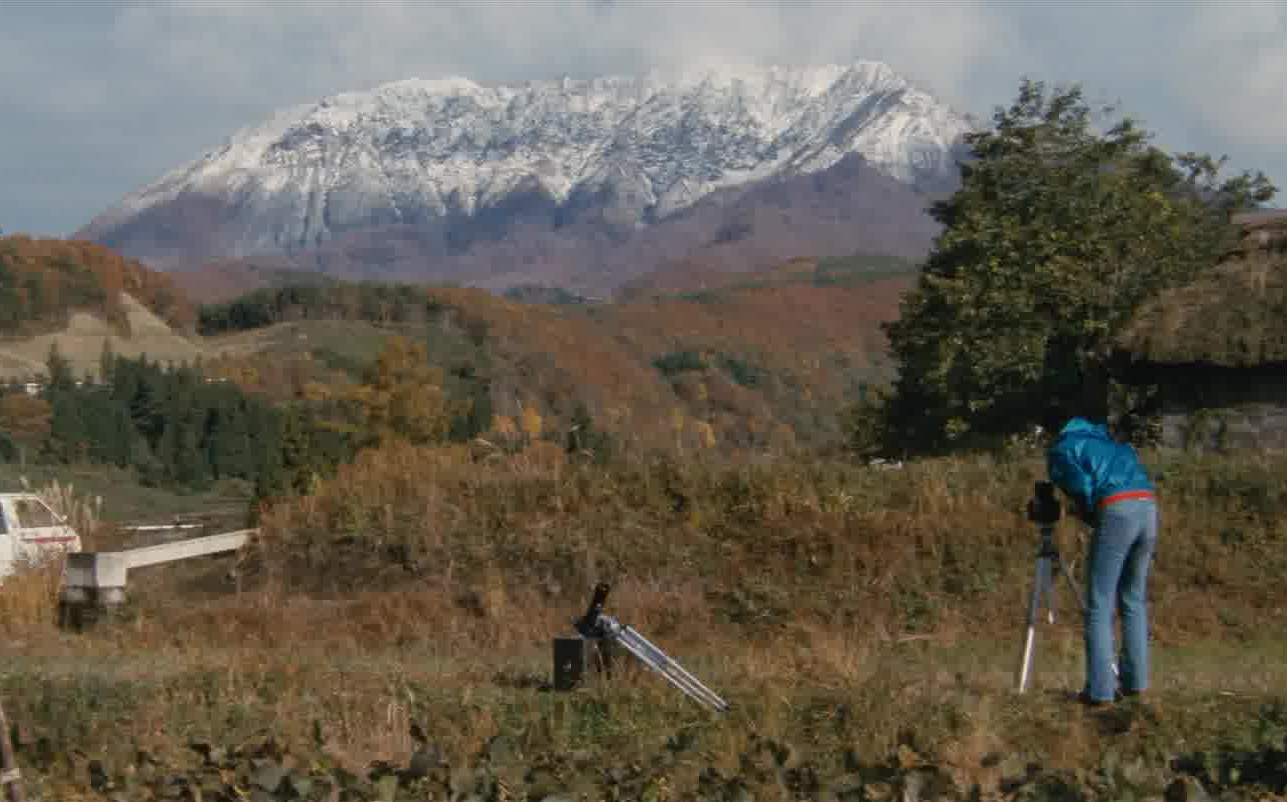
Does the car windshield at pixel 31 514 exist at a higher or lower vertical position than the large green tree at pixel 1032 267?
lower

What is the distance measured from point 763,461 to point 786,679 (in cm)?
700

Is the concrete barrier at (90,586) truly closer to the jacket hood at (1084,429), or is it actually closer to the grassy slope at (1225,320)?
the jacket hood at (1084,429)

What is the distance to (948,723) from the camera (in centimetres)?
895

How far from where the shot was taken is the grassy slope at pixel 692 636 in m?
8.87

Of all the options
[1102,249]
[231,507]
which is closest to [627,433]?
[1102,249]

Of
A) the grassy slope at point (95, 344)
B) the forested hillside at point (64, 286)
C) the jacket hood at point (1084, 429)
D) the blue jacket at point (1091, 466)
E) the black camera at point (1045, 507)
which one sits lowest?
the black camera at point (1045, 507)

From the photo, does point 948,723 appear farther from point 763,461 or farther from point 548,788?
point 763,461

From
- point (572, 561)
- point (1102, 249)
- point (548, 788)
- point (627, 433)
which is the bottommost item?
point (548, 788)

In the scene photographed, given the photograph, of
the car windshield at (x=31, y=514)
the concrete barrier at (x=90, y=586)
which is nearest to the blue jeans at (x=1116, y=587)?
the concrete barrier at (x=90, y=586)

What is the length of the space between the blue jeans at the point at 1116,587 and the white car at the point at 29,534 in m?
11.1

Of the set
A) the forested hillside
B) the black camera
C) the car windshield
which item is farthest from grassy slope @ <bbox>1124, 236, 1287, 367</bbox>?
the forested hillside

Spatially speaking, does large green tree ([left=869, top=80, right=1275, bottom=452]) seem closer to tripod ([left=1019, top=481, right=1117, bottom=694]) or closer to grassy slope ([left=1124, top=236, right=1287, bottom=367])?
grassy slope ([left=1124, top=236, right=1287, bottom=367])

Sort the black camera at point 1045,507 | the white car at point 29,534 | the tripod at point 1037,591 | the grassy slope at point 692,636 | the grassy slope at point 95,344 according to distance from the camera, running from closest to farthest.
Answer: the grassy slope at point 692,636, the black camera at point 1045,507, the tripod at point 1037,591, the white car at point 29,534, the grassy slope at point 95,344

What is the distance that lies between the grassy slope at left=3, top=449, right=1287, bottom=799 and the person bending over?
36 centimetres
